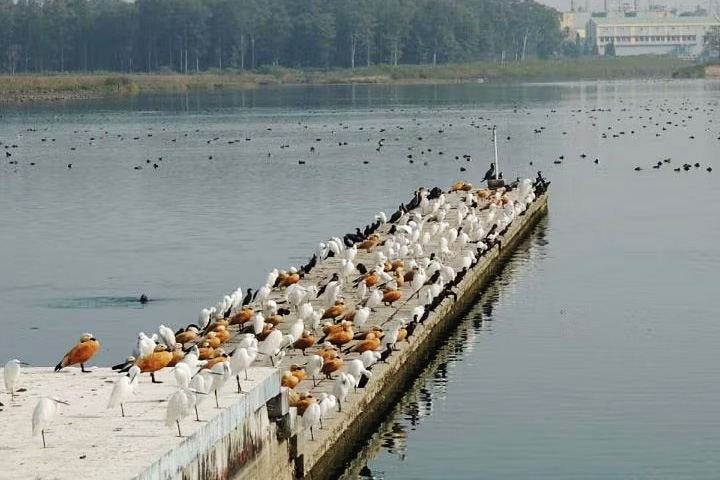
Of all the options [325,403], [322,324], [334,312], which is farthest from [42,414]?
[334,312]

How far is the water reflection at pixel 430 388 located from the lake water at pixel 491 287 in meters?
0.06

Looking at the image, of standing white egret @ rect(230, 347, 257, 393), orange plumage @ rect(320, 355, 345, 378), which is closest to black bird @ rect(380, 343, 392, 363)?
orange plumage @ rect(320, 355, 345, 378)

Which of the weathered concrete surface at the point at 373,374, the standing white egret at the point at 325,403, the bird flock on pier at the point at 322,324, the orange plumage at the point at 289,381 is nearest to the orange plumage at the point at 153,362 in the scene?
the bird flock on pier at the point at 322,324

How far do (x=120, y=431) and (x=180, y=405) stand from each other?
814 millimetres

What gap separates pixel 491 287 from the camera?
35.7m

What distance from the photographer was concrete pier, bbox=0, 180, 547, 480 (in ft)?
51.4

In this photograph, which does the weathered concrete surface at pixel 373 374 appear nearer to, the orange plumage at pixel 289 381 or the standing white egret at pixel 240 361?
the orange plumage at pixel 289 381

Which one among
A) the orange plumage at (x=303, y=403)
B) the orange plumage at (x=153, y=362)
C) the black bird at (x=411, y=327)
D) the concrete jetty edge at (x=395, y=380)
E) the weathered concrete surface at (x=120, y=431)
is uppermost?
the orange plumage at (x=153, y=362)

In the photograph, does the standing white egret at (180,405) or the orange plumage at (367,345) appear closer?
the standing white egret at (180,405)

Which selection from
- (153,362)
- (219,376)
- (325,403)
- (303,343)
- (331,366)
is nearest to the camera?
(219,376)

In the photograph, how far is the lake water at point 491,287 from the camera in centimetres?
2292

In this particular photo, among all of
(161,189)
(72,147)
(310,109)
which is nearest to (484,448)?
(161,189)

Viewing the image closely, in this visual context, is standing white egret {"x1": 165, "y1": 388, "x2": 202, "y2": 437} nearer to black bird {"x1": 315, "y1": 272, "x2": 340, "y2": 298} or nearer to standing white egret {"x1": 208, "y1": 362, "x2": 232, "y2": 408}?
standing white egret {"x1": 208, "y1": 362, "x2": 232, "y2": 408}

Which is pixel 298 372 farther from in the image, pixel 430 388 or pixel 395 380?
pixel 430 388
